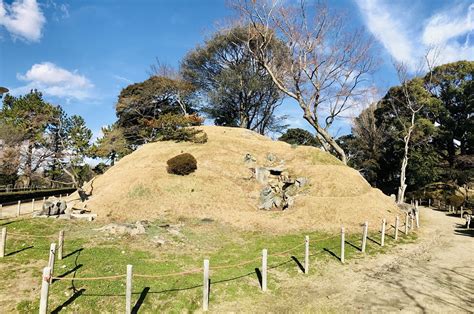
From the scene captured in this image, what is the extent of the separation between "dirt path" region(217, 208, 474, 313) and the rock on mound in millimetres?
5473

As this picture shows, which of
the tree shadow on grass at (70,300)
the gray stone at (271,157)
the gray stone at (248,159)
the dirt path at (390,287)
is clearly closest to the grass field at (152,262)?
the tree shadow on grass at (70,300)

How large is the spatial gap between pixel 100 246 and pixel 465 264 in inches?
630

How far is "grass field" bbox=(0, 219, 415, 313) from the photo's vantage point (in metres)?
9.23

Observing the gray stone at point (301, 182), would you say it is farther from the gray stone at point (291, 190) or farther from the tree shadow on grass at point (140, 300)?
the tree shadow on grass at point (140, 300)

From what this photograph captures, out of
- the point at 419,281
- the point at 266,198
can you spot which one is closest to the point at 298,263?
the point at 419,281

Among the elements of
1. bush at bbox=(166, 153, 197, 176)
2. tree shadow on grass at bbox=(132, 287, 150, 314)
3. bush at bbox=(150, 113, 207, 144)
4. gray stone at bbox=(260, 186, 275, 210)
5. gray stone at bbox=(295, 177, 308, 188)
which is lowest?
tree shadow on grass at bbox=(132, 287, 150, 314)

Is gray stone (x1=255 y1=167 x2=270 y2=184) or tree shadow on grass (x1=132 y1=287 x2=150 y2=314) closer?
tree shadow on grass (x1=132 y1=287 x2=150 y2=314)

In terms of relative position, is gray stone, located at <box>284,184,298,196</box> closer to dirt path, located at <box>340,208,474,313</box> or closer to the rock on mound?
the rock on mound

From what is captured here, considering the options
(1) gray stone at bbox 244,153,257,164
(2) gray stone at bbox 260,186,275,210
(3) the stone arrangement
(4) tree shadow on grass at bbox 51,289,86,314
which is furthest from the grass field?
(1) gray stone at bbox 244,153,257,164

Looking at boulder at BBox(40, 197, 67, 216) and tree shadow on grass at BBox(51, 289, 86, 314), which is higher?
boulder at BBox(40, 197, 67, 216)

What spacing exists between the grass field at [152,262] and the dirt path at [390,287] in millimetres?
646

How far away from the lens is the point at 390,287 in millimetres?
10930

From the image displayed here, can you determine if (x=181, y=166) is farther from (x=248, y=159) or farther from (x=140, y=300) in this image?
(x=140, y=300)

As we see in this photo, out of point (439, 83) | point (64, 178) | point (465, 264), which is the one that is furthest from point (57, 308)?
point (64, 178)
